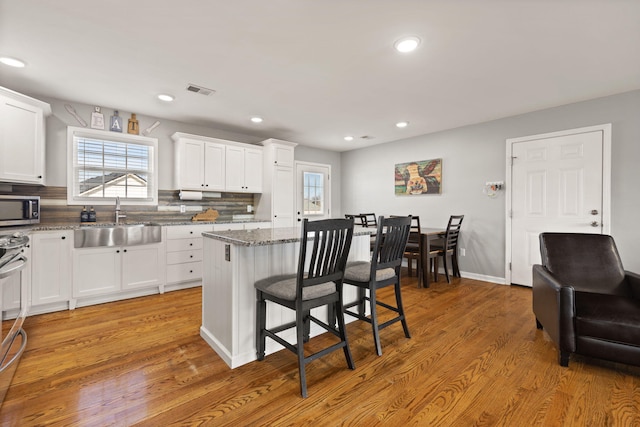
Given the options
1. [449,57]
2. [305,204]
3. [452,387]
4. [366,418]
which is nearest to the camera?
[366,418]

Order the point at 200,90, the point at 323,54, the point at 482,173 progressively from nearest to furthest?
1. the point at 323,54
2. the point at 200,90
3. the point at 482,173

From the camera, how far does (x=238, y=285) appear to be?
207 centimetres

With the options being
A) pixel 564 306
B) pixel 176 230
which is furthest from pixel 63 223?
pixel 564 306

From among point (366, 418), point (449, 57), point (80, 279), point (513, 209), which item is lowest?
point (366, 418)

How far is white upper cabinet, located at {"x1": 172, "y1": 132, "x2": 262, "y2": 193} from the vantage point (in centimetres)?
423

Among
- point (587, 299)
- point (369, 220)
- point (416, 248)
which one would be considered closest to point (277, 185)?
point (369, 220)

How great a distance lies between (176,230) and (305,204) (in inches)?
111

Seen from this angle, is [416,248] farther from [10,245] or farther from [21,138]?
[21,138]

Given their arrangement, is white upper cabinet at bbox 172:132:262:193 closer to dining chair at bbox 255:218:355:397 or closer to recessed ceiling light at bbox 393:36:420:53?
dining chair at bbox 255:218:355:397

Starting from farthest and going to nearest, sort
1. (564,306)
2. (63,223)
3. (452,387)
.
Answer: (63,223) → (564,306) → (452,387)

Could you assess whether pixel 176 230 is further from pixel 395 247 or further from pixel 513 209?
pixel 513 209

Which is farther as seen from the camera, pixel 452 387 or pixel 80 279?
pixel 80 279

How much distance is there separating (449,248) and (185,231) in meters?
3.88

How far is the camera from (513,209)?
419cm
